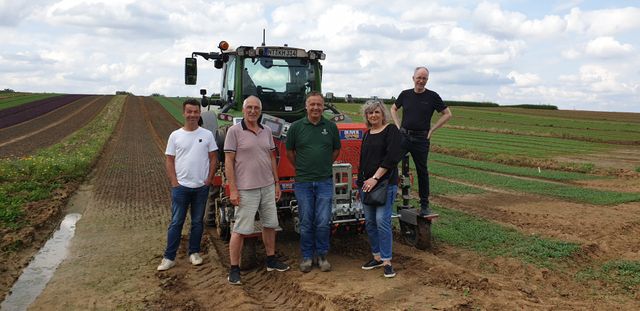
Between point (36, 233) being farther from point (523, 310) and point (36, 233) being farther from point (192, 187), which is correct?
point (523, 310)

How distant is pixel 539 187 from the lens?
12.2 m

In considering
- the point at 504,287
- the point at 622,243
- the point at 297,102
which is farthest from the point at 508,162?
the point at 504,287

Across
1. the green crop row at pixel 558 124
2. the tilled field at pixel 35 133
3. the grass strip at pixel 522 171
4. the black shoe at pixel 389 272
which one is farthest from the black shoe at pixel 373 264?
the green crop row at pixel 558 124

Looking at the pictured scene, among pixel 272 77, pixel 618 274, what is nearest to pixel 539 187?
pixel 618 274

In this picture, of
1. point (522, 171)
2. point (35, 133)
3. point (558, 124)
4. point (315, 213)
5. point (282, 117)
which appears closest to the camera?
point (315, 213)

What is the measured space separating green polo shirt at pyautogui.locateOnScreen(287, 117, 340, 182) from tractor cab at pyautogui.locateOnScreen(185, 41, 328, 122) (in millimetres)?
1890

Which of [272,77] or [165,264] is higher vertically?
[272,77]

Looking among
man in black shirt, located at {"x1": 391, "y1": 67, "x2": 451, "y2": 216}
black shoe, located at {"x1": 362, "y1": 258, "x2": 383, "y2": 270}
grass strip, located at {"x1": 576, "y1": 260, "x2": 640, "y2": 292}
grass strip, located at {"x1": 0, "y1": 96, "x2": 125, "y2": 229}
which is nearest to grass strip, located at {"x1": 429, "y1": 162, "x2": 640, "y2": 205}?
grass strip, located at {"x1": 576, "y1": 260, "x2": 640, "y2": 292}

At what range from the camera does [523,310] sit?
4477 millimetres

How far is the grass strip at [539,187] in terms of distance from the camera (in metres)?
10.6

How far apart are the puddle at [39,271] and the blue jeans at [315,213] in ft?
9.63

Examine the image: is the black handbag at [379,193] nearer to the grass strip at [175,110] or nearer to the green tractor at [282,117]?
the green tractor at [282,117]

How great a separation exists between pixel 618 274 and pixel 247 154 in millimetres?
4420

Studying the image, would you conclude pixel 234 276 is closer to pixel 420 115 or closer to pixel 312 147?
pixel 312 147
